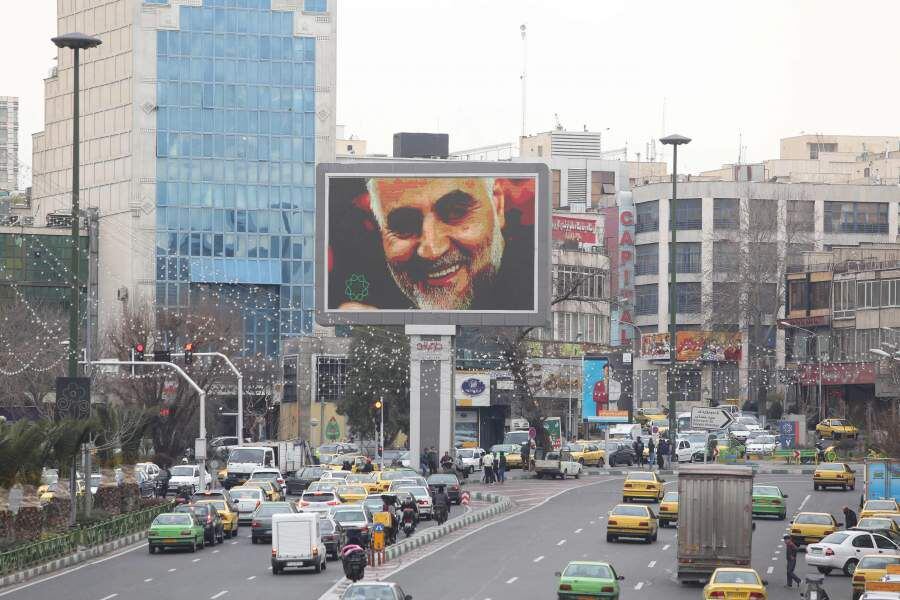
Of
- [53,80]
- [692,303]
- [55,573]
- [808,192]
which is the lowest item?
[55,573]

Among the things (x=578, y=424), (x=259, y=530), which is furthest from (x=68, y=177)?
(x=259, y=530)

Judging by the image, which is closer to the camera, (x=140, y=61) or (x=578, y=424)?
(x=578, y=424)

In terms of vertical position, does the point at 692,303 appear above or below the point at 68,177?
below

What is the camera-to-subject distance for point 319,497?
56.8 meters

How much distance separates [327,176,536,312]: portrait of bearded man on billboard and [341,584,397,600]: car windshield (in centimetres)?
4550

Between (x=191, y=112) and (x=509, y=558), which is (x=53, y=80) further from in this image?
(x=509, y=558)

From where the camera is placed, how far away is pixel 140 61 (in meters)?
141

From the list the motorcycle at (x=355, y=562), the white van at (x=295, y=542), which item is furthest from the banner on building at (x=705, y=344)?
the motorcycle at (x=355, y=562)

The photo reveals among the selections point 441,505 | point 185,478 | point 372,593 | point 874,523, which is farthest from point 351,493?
point 372,593

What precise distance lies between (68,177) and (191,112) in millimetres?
13510

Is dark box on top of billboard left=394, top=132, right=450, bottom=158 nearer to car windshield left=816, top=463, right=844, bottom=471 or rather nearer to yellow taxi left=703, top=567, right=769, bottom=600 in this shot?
car windshield left=816, top=463, right=844, bottom=471

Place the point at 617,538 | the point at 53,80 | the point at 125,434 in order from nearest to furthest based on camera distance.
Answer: the point at 617,538 < the point at 125,434 < the point at 53,80

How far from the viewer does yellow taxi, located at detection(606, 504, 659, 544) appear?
51.6 meters

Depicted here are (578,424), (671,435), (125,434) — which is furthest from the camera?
(578,424)
